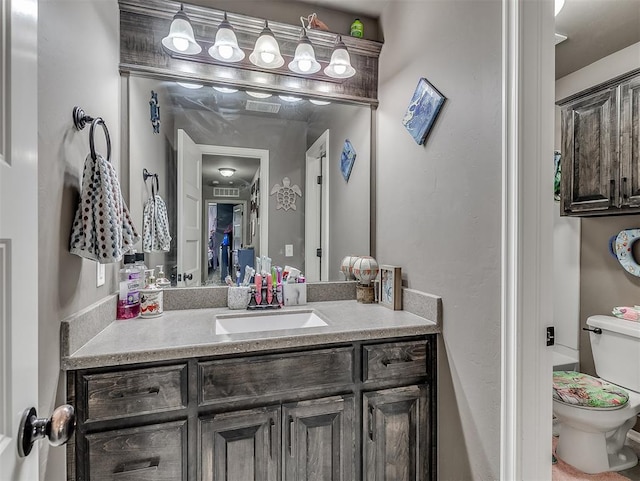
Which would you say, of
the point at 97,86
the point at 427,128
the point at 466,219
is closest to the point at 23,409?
the point at 97,86

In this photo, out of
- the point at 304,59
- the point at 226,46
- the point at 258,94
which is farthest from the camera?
the point at 258,94

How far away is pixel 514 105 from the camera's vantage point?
1.08 m

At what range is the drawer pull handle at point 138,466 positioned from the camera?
106 cm

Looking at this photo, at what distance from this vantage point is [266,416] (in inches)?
47.5

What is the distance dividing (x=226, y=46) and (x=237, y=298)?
4.10 feet

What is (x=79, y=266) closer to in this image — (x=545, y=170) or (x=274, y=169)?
(x=274, y=169)

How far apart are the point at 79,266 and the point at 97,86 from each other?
71 centimetres

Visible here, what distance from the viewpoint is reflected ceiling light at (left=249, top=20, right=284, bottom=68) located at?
1.65 m

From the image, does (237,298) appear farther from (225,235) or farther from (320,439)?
(320,439)

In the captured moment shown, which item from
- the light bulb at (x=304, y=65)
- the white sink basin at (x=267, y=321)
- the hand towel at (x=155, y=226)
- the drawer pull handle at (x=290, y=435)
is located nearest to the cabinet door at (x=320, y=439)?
the drawer pull handle at (x=290, y=435)

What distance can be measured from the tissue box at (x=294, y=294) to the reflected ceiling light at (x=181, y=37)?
126 centimetres

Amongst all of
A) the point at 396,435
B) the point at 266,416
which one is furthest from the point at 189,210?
the point at 396,435

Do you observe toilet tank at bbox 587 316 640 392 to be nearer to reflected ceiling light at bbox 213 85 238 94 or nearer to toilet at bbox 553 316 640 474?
toilet at bbox 553 316 640 474

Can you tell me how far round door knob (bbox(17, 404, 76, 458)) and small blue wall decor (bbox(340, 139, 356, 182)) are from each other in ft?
5.70
